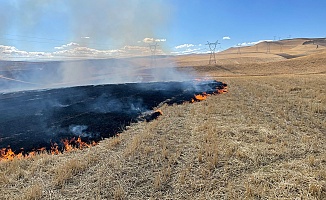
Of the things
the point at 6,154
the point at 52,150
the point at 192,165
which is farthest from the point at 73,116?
the point at 192,165

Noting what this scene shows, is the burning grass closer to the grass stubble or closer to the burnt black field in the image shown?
the grass stubble

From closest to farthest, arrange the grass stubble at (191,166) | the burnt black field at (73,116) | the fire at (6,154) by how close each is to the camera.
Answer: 1. the grass stubble at (191,166)
2. the fire at (6,154)
3. the burnt black field at (73,116)

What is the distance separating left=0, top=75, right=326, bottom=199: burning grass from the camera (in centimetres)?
478

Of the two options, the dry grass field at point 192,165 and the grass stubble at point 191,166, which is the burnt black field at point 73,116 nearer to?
the dry grass field at point 192,165

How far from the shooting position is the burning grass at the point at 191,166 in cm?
478

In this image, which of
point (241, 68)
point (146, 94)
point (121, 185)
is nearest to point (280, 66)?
point (241, 68)

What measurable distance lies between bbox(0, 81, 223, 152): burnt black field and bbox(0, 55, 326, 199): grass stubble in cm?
162

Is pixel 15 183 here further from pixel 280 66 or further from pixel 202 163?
pixel 280 66

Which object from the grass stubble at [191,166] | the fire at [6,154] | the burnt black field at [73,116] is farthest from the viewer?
the burnt black field at [73,116]

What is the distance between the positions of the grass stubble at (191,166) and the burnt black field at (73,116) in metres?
1.62

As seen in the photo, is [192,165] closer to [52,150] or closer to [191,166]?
[191,166]

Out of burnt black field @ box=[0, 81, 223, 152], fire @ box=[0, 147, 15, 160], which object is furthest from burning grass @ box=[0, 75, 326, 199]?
burnt black field @ box=[0, 81, 223, 152]

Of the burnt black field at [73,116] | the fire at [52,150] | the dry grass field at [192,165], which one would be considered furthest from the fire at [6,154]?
the dry grass field at [192,165]

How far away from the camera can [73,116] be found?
11758mm
